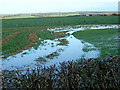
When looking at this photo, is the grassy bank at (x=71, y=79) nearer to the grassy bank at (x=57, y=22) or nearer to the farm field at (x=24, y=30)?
the farm field at (x=24, y=30)

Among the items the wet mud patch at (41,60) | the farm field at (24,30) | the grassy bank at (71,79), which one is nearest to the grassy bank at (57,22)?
the farm field at (24,30)

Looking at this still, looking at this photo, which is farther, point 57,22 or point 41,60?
point 57,22

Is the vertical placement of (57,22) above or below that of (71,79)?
above

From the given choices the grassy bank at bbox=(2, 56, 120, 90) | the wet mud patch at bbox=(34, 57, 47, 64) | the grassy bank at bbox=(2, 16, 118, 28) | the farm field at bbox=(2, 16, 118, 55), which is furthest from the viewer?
the grassy bank at bbox=(2, 16, 118, 28)

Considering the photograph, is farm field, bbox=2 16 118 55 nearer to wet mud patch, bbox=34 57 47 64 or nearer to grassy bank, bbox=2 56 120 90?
wet mud patch, bbox=34 57 47 64

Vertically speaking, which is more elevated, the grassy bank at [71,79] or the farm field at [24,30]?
the farm field at [24,30]

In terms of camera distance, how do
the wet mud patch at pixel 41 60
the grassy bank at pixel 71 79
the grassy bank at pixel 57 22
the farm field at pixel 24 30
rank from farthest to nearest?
1. the grassy bank at pixel 57 22
2. the farm field at pixel 24 30
3. the wet mud patch at pixel 41 60
4. the grassy bank at pixel 71 79

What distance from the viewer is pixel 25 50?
1485cm

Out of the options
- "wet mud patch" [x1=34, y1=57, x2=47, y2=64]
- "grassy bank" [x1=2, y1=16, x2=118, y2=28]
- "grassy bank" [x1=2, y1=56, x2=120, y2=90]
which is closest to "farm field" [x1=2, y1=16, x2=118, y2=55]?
"grassy bank" [x1=2, y1=16, x2=118, y2=28]

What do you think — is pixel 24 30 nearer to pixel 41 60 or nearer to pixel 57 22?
pixel 57 22

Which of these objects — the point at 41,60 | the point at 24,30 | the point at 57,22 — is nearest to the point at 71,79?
the point at 41,60

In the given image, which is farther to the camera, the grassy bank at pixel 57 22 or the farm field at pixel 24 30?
the grassy bank at pixel 57 22

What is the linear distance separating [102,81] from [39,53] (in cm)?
824

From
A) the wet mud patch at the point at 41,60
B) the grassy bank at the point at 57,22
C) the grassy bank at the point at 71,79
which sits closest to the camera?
the grassy bank at the point at 71,79
